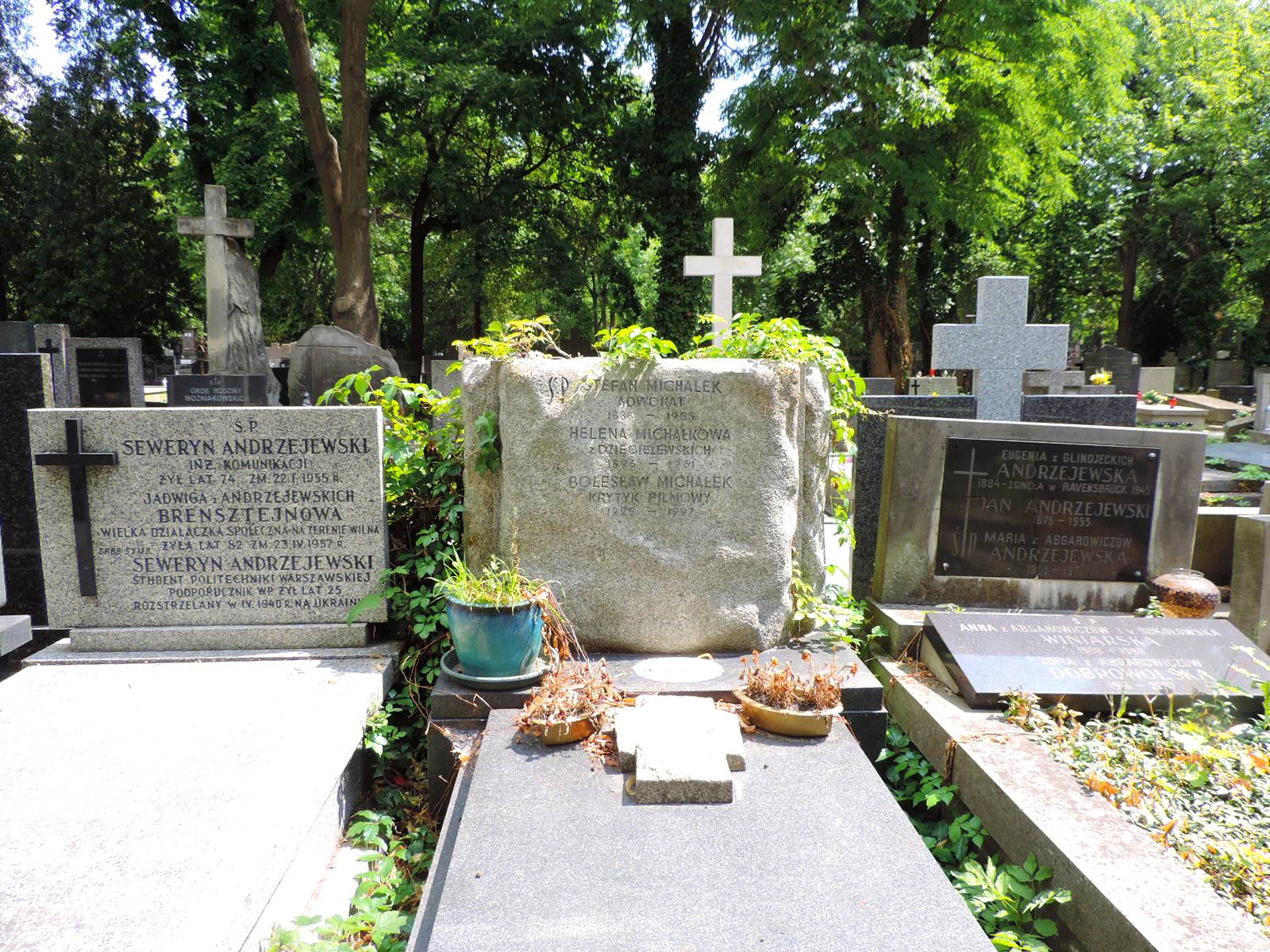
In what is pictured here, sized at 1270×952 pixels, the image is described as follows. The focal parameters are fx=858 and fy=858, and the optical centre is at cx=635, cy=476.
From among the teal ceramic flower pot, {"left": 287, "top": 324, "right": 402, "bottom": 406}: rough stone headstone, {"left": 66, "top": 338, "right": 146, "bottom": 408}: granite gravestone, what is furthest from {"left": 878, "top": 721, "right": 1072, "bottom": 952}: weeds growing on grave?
{"left": 66, "top": 338, "right": 146, "bottom": 408}: granite gravestone

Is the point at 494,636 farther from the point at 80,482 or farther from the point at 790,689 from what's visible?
the point at 80,482

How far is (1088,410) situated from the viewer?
20.7ft

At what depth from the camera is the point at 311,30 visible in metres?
17.1

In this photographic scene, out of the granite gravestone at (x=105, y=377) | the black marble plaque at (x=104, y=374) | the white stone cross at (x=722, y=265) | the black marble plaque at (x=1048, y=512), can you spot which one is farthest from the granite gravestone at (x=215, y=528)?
the black marble plaque at (x=104, y=374)

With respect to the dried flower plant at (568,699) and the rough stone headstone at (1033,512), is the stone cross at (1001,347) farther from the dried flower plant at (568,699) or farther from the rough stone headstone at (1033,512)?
the dried flower plant at (568,699)

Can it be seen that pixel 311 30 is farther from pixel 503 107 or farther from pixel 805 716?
pixel 805 716

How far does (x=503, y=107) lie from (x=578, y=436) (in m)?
15.3

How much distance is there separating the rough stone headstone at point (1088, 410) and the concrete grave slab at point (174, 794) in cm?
508

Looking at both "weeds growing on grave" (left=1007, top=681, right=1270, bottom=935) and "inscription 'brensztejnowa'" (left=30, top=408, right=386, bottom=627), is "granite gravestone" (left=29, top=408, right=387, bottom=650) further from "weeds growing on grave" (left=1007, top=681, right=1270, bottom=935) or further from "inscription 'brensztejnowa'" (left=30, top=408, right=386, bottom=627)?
"weeds growing on grave" (left=1007, top=681, right=1270, bottom=935)

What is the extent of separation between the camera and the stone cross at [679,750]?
2908 mm

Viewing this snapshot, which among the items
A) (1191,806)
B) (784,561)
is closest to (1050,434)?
(784,561)

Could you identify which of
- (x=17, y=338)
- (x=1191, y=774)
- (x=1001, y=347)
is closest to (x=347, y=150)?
(x=17, y=338)

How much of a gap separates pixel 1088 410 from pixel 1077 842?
174 inches

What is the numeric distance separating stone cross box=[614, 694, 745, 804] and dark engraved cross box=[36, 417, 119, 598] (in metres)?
2.78
